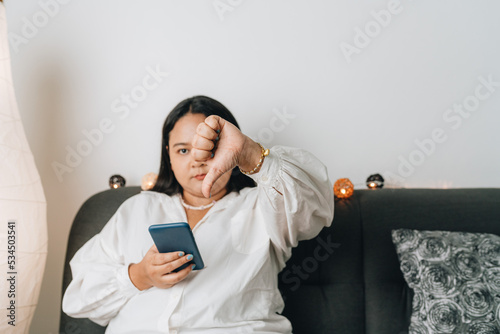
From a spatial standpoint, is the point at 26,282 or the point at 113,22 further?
the point at 113,22

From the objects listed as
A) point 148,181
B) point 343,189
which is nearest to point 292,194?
point 343,189

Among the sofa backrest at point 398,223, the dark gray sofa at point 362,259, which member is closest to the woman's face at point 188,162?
the dark gray sofa at point 362,259

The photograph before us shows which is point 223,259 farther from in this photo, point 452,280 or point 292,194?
point 452,280

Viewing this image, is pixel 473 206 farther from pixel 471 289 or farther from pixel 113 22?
pixel 113 22

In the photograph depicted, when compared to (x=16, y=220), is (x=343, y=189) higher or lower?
higher

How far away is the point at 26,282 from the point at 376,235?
113 cm

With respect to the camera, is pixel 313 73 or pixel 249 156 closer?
pixel 249 156

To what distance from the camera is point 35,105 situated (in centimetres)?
171

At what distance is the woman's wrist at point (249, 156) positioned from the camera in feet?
3.22

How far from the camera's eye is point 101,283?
1.15 metres

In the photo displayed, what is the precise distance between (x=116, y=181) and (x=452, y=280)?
1211mm

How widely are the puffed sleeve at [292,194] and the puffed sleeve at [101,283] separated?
0.44 m

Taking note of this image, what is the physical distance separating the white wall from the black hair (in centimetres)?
26

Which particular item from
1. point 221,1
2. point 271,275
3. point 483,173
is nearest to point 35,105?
point 221,1
